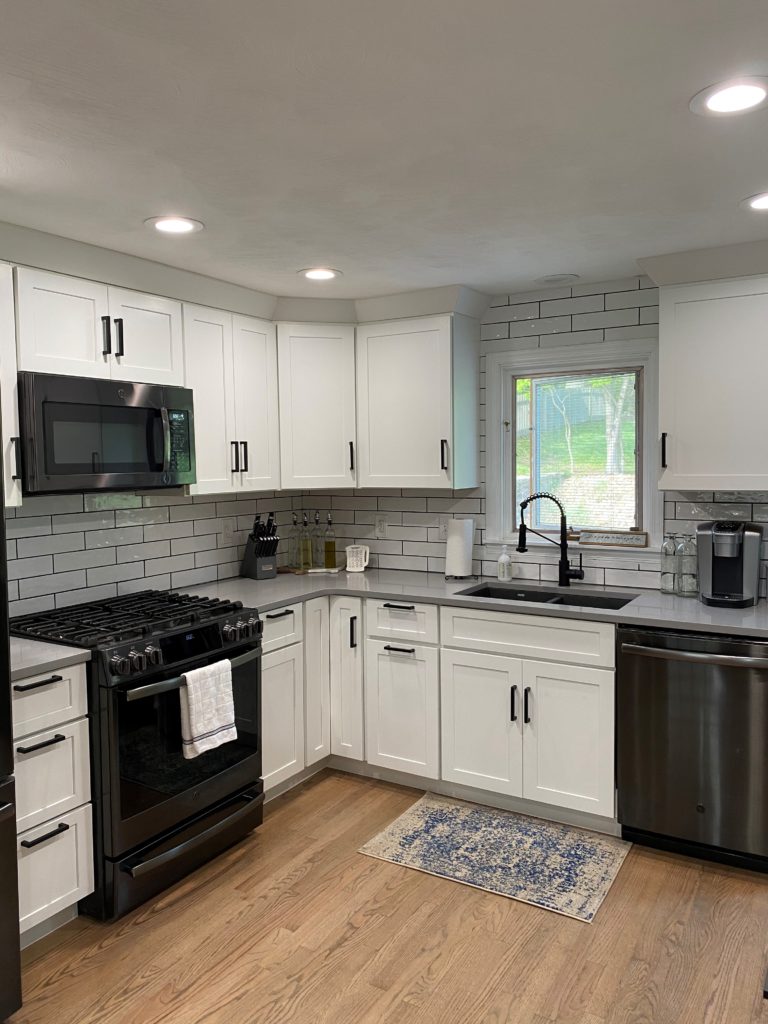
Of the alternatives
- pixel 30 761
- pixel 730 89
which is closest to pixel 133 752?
pixel 30 761

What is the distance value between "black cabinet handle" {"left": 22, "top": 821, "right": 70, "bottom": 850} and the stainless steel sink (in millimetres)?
1794

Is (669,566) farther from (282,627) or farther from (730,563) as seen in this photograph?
(282,627)

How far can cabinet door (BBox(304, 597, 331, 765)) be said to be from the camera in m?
3.60

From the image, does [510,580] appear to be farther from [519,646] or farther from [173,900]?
[173,900]

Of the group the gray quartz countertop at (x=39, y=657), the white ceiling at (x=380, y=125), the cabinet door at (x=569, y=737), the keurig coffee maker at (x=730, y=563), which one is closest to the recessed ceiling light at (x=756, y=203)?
the white ceiling at (x=380, y=125)

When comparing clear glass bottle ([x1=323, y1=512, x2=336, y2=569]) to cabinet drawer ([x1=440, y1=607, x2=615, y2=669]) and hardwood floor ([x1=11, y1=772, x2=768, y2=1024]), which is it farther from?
hardwood floor ([x1=11, y1=772, x2=768, y2=1024])

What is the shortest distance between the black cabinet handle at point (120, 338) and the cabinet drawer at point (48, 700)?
1.24 meters

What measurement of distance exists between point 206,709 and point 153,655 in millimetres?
312

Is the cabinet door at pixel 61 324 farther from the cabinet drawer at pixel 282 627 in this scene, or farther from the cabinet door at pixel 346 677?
the cabinet door at pixel 346 677

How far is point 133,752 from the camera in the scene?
8.61 ft

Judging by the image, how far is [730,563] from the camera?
10.2 ft

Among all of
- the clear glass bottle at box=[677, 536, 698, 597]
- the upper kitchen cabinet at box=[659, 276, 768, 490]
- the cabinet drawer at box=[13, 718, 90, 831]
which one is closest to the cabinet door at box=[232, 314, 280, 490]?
the cabinet drawer at box=[13, 718, 90, 831]

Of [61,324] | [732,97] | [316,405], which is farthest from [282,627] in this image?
[732,97]

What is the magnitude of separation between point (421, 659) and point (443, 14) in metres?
2.61
